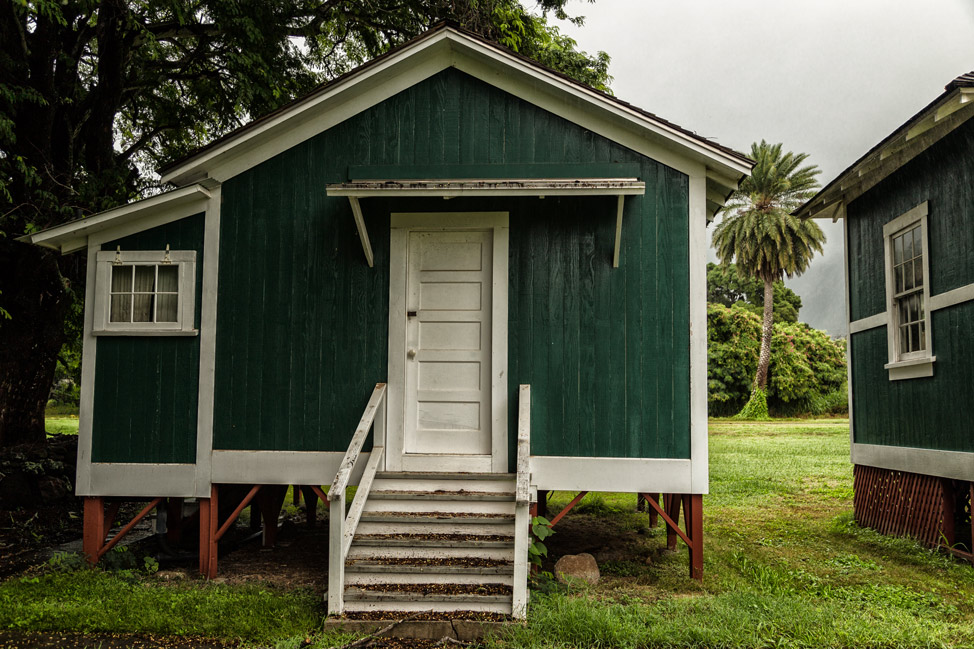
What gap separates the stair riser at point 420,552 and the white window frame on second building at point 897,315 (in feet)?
16.9

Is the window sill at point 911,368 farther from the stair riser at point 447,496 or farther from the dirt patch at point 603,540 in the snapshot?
the stair riser at point 447,496

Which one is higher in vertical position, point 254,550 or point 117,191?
point 117,191

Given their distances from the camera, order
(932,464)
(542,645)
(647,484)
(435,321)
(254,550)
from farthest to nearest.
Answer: (254,550), (932,464), (435,321), (647,484), (542,645)

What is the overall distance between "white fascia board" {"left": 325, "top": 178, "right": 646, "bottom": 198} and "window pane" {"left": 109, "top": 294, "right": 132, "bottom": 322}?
240cm

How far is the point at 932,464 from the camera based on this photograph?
799 centimetres

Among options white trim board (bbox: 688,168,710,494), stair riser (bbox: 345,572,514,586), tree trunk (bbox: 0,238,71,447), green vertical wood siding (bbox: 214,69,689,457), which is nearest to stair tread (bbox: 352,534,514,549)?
stair riser (bbox: 345,572,514,586)

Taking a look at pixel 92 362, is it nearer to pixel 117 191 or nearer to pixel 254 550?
pixel 254 550

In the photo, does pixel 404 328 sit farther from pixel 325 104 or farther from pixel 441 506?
pixel 325 104

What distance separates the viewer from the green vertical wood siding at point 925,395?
748cm

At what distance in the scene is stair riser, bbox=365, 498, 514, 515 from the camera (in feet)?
21.6

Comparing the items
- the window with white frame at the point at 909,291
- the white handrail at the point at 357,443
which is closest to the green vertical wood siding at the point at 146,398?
the white handrail at the point at 357,443

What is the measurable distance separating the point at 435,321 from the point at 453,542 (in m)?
2.16

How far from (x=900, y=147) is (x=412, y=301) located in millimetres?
5601

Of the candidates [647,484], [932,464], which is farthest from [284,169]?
[932,464]
